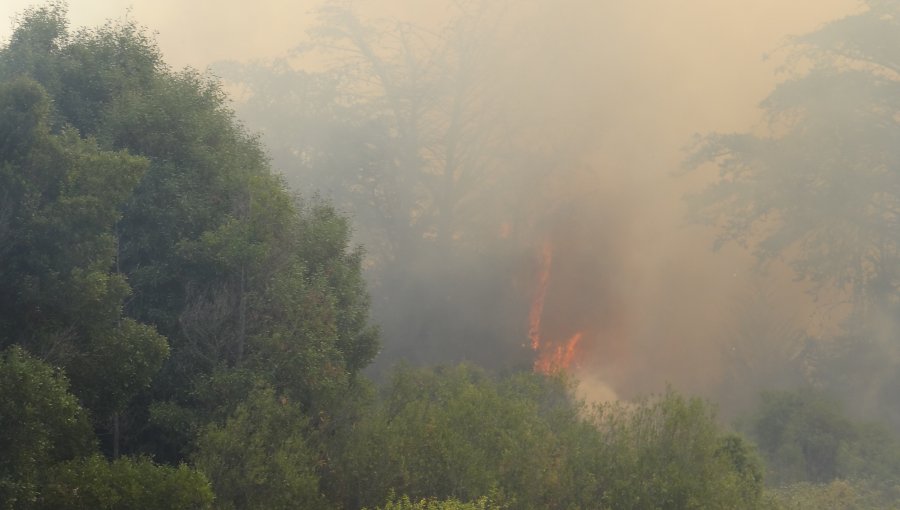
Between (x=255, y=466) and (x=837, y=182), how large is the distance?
132 ft

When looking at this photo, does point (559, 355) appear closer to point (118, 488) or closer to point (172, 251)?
point (172, 251)

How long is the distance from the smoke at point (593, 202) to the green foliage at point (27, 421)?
41069 millimetres

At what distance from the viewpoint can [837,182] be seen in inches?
2007

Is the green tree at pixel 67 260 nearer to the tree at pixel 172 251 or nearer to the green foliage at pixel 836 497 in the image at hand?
the tree at pixel 172 251

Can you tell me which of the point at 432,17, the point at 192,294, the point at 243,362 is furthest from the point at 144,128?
the point at 432,17

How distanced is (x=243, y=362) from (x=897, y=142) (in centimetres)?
4061

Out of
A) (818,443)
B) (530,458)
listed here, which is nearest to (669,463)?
(530,458)

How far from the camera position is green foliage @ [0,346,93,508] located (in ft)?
52.1

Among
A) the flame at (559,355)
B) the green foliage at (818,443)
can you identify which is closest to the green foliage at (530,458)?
the green foliage at (818,443)

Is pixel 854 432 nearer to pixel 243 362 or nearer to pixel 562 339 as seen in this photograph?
pixel 562 339

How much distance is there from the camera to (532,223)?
6419cm

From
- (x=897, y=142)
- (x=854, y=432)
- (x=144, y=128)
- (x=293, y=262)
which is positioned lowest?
(x=293, y=262)

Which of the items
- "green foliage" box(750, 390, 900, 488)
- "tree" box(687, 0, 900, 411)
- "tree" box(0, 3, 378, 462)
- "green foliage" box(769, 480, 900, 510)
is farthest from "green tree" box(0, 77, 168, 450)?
"tree" box(687, 0, 900, 411)

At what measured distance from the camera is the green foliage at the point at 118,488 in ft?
54.0
